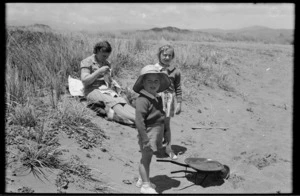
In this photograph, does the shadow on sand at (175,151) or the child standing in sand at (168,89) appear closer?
the child standing in sand at (168,89)

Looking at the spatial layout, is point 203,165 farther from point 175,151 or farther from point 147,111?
point 147,111

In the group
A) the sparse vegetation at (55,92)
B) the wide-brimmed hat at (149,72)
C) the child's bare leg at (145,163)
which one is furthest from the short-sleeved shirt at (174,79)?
the child's bare leg at (145,163)

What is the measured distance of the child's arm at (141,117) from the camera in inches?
148

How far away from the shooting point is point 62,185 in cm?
382

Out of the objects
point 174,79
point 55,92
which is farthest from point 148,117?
point 55,92

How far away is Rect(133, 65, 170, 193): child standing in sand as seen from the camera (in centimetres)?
385

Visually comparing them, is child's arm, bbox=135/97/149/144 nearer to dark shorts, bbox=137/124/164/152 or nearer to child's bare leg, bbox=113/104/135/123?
dark shorts, bbox=137/124/164/152

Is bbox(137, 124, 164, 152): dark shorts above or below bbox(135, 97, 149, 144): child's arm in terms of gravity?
below

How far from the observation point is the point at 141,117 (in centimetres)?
384

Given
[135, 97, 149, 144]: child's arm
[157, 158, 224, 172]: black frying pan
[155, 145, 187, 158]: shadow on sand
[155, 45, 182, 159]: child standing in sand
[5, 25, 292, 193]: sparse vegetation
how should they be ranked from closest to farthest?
[135, 97, 149, 144]: child's arm
[5, 25, 292, 193]: sparse vegetation
[157, 158, 224, 172]: black frying pan
[155, 45, 182, 159]: child standing in sand
[155, 145, 187, 158]: shadow on sand

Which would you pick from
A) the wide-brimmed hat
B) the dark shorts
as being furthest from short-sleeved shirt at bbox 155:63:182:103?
the dark shorts

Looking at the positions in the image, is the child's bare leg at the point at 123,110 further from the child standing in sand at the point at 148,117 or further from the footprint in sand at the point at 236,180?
the footprint in sand at the point at 236,180

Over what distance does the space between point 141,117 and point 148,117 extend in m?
0.16

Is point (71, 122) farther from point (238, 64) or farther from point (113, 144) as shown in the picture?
point (238, 64)
